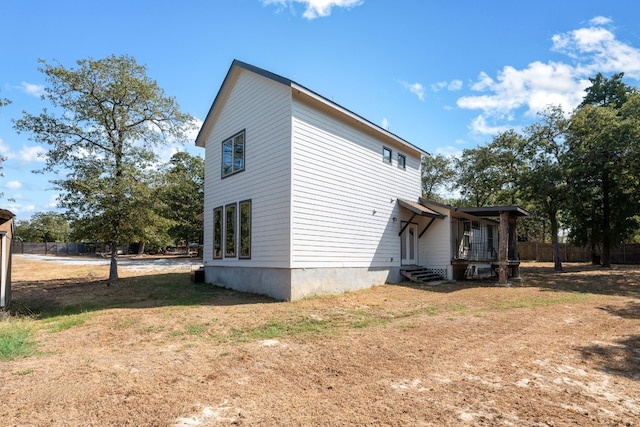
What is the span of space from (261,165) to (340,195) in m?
2.97

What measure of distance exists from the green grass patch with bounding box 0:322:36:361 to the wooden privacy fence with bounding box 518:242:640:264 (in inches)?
1280

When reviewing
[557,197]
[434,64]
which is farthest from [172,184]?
[557,197]

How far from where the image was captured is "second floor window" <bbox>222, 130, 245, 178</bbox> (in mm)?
14485

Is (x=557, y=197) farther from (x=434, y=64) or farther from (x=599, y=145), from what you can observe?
(x=434, y=64)

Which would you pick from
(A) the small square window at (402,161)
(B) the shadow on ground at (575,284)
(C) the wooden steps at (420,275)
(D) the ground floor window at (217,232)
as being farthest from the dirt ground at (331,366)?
(A) the small square window at (402,161)

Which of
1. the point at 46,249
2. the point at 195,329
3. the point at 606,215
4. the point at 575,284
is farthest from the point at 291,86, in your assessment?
the point at 46,249

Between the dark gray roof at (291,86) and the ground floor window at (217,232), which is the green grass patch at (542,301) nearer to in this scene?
the dark gray roof at (291,86)

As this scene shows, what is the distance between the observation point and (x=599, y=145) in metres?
19.0

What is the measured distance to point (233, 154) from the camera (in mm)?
15000

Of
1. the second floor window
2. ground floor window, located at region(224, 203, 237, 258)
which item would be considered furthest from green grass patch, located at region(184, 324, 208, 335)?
the second floor window

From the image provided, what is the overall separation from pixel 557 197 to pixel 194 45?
2015 centimetres

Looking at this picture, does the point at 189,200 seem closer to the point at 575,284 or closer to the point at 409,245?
the point at 409,245

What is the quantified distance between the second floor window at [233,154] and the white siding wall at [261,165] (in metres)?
0.25

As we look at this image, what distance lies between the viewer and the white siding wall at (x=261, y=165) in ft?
39.0
